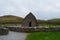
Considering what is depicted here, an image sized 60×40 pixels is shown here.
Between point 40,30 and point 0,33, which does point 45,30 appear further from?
point 0,33

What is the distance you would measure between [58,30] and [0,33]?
9822 millimetres

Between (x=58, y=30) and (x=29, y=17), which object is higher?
(x=29, y=17)

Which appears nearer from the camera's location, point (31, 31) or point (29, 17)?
point (31, 31)

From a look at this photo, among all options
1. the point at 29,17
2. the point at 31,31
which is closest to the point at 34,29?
the point at 31,31

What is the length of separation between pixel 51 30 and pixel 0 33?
8.71 metres

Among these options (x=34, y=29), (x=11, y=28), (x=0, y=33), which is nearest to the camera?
(x=0, y=33)

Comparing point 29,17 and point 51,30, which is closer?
point 51,30

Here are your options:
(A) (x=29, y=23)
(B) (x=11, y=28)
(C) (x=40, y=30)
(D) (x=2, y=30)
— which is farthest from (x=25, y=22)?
(D) (x=2, y=30)

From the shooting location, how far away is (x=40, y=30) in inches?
1210

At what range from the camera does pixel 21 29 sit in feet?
103

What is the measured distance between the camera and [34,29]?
30672mm

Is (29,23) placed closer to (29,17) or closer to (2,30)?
(29,17)

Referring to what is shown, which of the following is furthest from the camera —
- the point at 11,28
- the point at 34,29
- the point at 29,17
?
the point at 29,17

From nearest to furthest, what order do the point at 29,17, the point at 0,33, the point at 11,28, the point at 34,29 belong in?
the point at 0,33 → the point at 34,29 → the point at 11,28 → the point at 29,17
